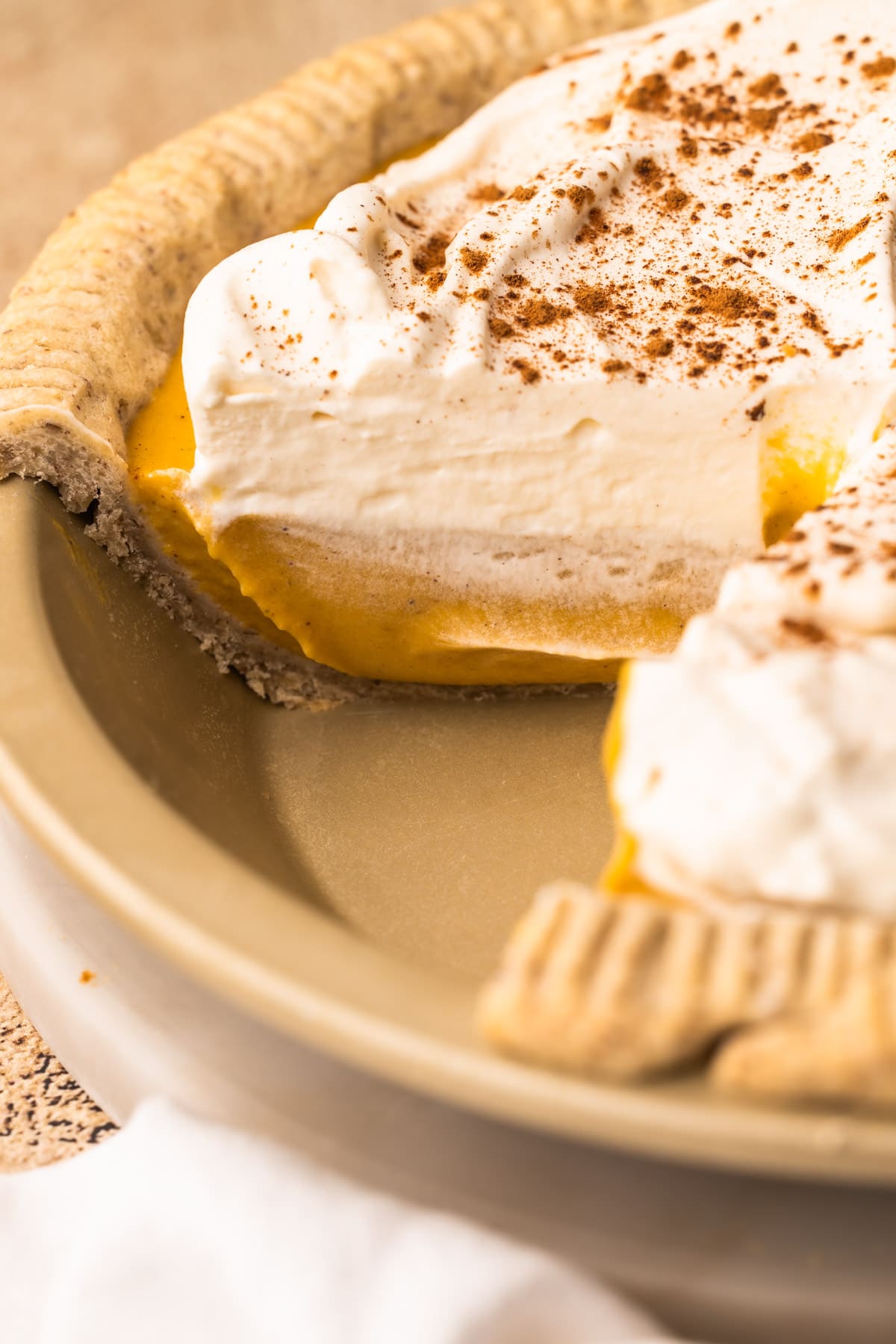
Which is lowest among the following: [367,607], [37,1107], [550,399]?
[37,1107]

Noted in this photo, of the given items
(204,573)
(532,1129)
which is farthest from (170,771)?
(532,1129)

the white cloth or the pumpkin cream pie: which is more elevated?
the pumpkin cream pie

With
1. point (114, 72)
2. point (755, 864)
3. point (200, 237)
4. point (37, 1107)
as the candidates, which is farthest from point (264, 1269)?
point (114, 72)

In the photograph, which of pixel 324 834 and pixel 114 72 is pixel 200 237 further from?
pixel 114 72

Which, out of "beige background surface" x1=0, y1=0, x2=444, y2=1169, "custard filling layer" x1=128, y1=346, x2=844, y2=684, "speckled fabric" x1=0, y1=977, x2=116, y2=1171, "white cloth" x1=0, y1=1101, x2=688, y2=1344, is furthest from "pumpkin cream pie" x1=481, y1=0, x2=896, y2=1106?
"beige background surface" x1=0, y1=0, x2=444, y2=1169

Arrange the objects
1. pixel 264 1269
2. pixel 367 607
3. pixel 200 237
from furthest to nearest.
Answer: pixel 200 237, pixel 367 607, pixel 264 1269

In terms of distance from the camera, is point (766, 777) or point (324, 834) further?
point (324, 834)

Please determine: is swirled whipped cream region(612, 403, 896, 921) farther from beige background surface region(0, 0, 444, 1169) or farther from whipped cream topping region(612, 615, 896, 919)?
beige background surface region(0, 0, 444, 1169)
